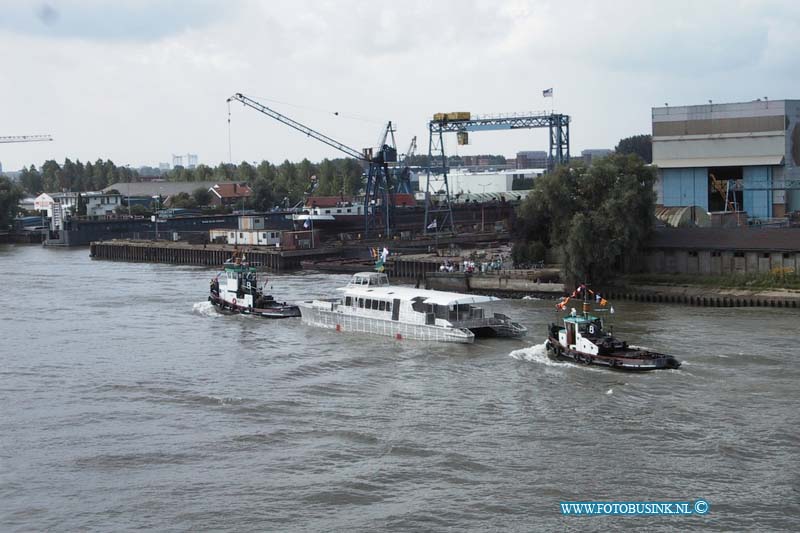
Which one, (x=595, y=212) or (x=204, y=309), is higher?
(x=595, y=212)

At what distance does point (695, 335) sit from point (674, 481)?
703 inches

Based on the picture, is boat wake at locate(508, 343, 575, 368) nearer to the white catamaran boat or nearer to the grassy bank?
the white catamaran boat

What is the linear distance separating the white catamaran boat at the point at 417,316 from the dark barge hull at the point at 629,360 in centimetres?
565

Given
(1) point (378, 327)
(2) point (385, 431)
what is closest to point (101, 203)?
(1) point (378, 327)

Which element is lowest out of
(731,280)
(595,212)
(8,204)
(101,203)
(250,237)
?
(731,280)

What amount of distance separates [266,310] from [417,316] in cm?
1051

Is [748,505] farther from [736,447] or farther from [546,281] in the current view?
[546,281]

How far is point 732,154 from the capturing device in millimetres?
70938

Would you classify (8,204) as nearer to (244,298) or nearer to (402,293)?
(244,298)

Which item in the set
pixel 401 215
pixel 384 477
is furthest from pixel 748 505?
pixel 401 215

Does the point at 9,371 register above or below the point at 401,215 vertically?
below

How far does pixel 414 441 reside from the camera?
25.8 metres

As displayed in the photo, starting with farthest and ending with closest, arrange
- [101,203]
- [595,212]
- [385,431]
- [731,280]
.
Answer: [101,203] → [595,212] → [731,280] → [385,431]

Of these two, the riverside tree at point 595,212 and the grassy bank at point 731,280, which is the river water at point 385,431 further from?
the riverside tree at point 595,212
